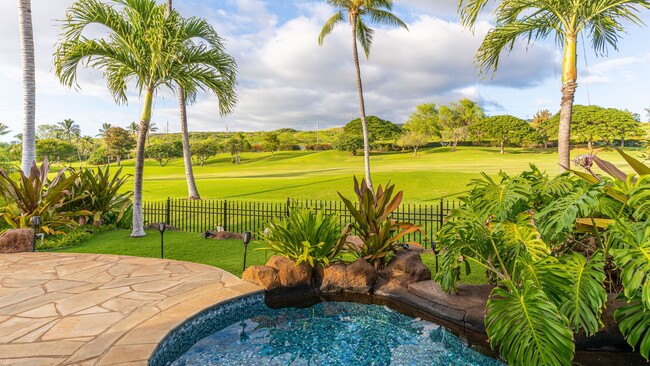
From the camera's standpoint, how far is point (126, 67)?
26.4 ft

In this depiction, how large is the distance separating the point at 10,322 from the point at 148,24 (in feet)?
21.3

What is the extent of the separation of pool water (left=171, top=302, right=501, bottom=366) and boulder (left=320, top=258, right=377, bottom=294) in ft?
1.13

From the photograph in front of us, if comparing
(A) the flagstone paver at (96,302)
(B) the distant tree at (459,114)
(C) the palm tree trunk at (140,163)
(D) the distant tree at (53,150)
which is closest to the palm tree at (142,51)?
(C) the palm tree trunk at (140,163)

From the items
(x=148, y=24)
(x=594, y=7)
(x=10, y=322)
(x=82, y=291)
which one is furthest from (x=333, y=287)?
(x=594, y=7)

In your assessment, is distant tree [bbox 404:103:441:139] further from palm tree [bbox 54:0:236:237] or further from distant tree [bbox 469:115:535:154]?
palm tree [bbox 54:0:236:237]

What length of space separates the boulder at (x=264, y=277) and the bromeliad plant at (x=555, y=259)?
2.37 metres

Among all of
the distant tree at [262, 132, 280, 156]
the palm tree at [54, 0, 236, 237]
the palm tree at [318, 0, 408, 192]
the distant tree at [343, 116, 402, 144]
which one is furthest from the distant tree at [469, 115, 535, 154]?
the palm tree at [54, 0, 236, 237]

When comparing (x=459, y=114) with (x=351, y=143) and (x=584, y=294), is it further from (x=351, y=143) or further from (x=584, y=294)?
(x=584, y=294)

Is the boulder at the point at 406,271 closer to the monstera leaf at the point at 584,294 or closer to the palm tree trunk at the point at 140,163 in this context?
the monstera leaf at the point at 584,294

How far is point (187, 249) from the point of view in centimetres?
742

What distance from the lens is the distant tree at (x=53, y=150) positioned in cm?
4875

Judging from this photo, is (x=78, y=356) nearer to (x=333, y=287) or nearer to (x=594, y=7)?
(x=333, y=287)

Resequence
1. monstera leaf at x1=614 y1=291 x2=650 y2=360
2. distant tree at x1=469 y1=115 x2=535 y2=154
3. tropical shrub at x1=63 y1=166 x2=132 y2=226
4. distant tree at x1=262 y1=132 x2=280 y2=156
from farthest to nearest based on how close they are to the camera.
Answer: distant tree at x1=262 y1=132 x2=280 y2=156
distant tree at x1=469 y1=115 x2=535 y2=154
tropical shrub at x1=63 y1=166 x2=132 y2=226
monstera leaf at x1=614 y1=291 x2=650 y2=360

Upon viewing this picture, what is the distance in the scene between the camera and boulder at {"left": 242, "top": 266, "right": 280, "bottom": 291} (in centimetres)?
486
